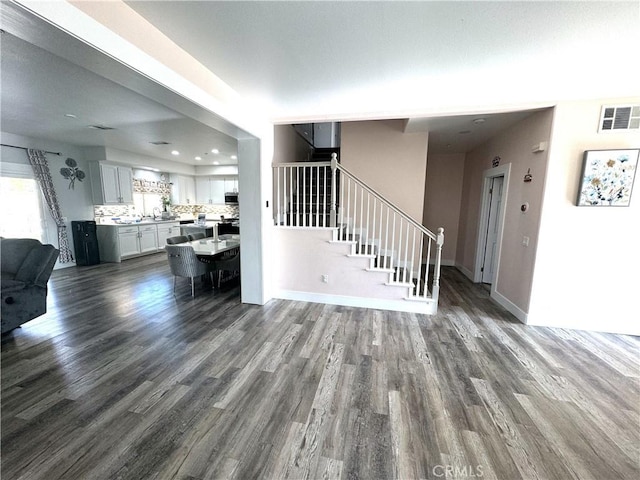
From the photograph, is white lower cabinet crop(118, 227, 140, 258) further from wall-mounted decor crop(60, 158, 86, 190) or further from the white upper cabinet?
wall-mounted decor crop(60, 158, 86, 190)

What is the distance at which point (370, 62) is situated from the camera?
2355 mm

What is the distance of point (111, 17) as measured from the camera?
1.59m

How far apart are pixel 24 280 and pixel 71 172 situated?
437 centimetres

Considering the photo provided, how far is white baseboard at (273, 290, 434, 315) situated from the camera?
12.3ft

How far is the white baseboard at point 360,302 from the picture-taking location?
3738 millimetres

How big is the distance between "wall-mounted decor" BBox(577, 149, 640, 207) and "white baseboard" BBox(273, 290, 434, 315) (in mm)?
2309

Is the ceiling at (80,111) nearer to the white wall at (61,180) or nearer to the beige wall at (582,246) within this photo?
the white wall at (61,180)

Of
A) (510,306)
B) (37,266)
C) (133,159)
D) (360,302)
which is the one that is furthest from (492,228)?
(133,159)

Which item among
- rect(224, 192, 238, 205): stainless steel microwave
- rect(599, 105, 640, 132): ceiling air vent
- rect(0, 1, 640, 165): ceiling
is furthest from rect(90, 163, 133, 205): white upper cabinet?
rect(599, 105, 640, 132): ceiling air vent

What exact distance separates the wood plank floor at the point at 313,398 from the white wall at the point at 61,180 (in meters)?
3.46

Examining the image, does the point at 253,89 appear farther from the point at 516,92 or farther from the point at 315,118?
the point at 516,92

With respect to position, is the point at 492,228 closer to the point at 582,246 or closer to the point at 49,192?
the point at 582,246

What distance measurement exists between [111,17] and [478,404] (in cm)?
377

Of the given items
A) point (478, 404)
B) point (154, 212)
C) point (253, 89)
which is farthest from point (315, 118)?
point (154, 212)
